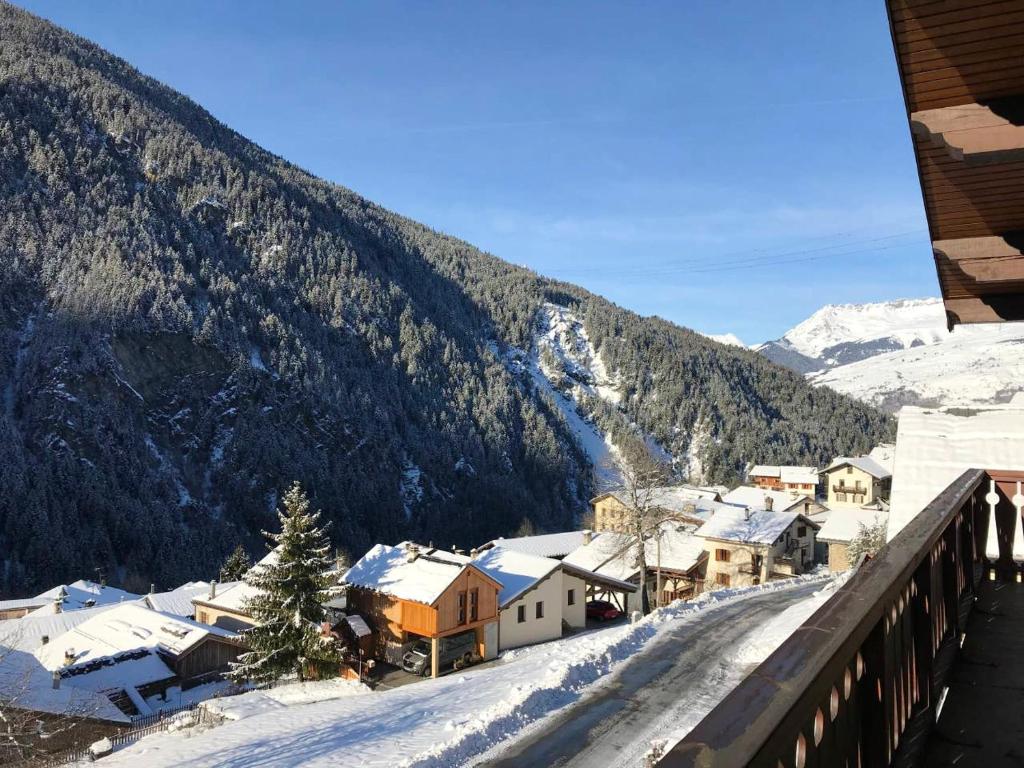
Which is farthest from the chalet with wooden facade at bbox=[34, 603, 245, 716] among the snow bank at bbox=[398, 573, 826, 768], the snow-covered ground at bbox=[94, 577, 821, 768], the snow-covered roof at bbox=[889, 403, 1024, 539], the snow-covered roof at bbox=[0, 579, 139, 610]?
the snow-covered roof at bbox=[889, 403, 1024, 539]

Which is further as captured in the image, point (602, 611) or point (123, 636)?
point (602, 611)

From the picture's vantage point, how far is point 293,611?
93.2ft

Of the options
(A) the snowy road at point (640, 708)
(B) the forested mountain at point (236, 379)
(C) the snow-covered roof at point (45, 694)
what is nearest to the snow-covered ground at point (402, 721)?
(A) the snowy road at point (640, 708)

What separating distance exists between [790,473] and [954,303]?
8663 centimetres

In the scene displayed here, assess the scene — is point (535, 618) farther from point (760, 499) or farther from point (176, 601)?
point (760, 499)

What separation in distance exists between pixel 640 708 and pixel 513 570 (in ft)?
64.9

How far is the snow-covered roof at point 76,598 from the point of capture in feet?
161

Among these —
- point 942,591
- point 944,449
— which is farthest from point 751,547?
point 942,591

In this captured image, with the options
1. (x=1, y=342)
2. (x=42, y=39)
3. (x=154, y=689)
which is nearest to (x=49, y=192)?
(x=1, y=342)

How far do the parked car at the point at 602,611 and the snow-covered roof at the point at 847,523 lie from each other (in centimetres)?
1607

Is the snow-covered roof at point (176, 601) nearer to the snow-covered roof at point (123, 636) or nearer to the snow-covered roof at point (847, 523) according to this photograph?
the snow-covered roof at point (123, 636)

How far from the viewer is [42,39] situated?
18688 centimetres

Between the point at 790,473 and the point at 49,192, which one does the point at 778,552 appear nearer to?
the point at 790,473

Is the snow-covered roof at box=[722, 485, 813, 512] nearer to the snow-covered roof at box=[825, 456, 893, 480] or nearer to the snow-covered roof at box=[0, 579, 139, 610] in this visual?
the snow-covered roof at box=[825, 456, 893, 480]
